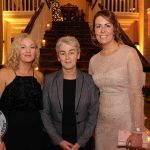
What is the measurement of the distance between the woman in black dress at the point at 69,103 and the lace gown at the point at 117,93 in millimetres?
75

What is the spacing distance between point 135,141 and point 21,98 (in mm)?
869

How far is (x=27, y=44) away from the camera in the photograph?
2.58 metres

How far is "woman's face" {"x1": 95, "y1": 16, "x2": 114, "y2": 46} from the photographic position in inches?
92.4

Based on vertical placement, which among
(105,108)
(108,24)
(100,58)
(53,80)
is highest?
(108,24)

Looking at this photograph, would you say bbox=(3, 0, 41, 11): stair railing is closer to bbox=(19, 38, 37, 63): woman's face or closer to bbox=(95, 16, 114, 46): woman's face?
bbox=(19, 38, 37, 63): woman's face

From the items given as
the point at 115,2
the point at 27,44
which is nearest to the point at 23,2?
the point at 115,2

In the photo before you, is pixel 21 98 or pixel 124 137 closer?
pixel 124 137

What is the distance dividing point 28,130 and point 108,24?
966 millimetres

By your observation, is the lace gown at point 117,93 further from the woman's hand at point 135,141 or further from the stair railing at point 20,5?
the stair railing at point 20,5

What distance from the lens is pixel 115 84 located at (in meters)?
2.36

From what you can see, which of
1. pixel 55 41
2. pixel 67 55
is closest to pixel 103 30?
pixel 67 55

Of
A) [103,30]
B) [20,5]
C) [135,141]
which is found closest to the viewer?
[135,141]

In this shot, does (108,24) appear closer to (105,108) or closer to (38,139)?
(105,108)

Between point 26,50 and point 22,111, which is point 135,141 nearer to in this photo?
point 22,111
